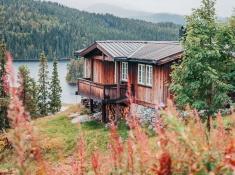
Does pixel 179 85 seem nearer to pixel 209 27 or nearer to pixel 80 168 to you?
pixel 209 27

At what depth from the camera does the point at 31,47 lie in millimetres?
185625

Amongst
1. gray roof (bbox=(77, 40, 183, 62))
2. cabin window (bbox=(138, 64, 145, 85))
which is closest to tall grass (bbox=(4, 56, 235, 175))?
gray roof (bbox=(77, 40, 183, 62))

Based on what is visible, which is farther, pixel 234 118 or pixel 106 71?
pixel 106 71

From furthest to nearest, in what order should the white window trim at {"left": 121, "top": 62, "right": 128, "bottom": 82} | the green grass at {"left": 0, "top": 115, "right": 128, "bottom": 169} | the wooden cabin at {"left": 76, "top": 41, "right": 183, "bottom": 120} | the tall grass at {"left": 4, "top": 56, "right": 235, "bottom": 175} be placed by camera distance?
the white window trim at {"left": 121, "top": 62, "right": 128, "bottom": 82}
the wooden cabin at {"left": 76, "top": 41, "right": 183, "bottom": 120}
the green grass at {"left": 0, "top": 115, "right": 128, "bottom": 169}
the tall grass at {"left": 4, "top": 56, "right": 235, "bottom": 175}

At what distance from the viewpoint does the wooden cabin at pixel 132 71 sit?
91.2 feet

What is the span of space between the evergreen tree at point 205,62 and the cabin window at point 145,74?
347 inches

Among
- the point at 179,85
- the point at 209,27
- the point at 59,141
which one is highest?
the point at 209,27

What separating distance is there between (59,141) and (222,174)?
25463 millimetres

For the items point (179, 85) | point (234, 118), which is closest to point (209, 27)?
point (179, 85)

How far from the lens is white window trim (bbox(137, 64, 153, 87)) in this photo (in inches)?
1140

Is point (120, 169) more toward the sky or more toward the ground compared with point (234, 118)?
more toward the ground

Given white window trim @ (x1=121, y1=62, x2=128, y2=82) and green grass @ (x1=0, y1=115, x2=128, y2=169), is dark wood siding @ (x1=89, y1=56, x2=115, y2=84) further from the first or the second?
green grass @ (x1=0, y1=115, x2=128, y2=169)

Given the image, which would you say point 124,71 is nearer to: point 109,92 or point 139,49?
point 139,49

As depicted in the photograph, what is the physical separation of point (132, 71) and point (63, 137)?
255 inches
